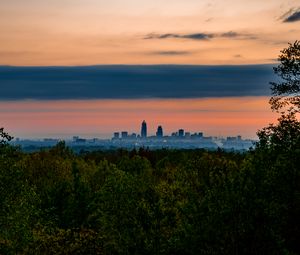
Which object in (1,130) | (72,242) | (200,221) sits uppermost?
(1,130)

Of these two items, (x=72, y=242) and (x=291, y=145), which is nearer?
(x=291, y=145)

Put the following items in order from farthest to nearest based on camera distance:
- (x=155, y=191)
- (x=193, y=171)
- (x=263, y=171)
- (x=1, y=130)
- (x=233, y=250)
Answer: (x=193, y=171) < (x=155, y=191) < (x=1, y=130) < (x=263, y=171) < (x=233, y=250)

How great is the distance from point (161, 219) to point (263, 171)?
1552cm

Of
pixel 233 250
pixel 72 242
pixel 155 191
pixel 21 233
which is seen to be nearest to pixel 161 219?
pixel 155 191

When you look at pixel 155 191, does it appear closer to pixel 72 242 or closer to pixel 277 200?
pixel 72 242

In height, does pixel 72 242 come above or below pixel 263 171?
below

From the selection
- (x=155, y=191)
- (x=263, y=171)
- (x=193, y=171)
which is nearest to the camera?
(x=263, y=171)

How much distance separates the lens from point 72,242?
56125 millimetres

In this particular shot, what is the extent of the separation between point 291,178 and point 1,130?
2706cm

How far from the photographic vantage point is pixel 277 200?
47219 mm

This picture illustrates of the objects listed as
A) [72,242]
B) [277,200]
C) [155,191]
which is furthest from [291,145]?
[72,242]

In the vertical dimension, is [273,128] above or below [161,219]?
above

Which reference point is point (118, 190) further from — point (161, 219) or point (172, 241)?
point (172, 241)

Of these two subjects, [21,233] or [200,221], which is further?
[21,233]
